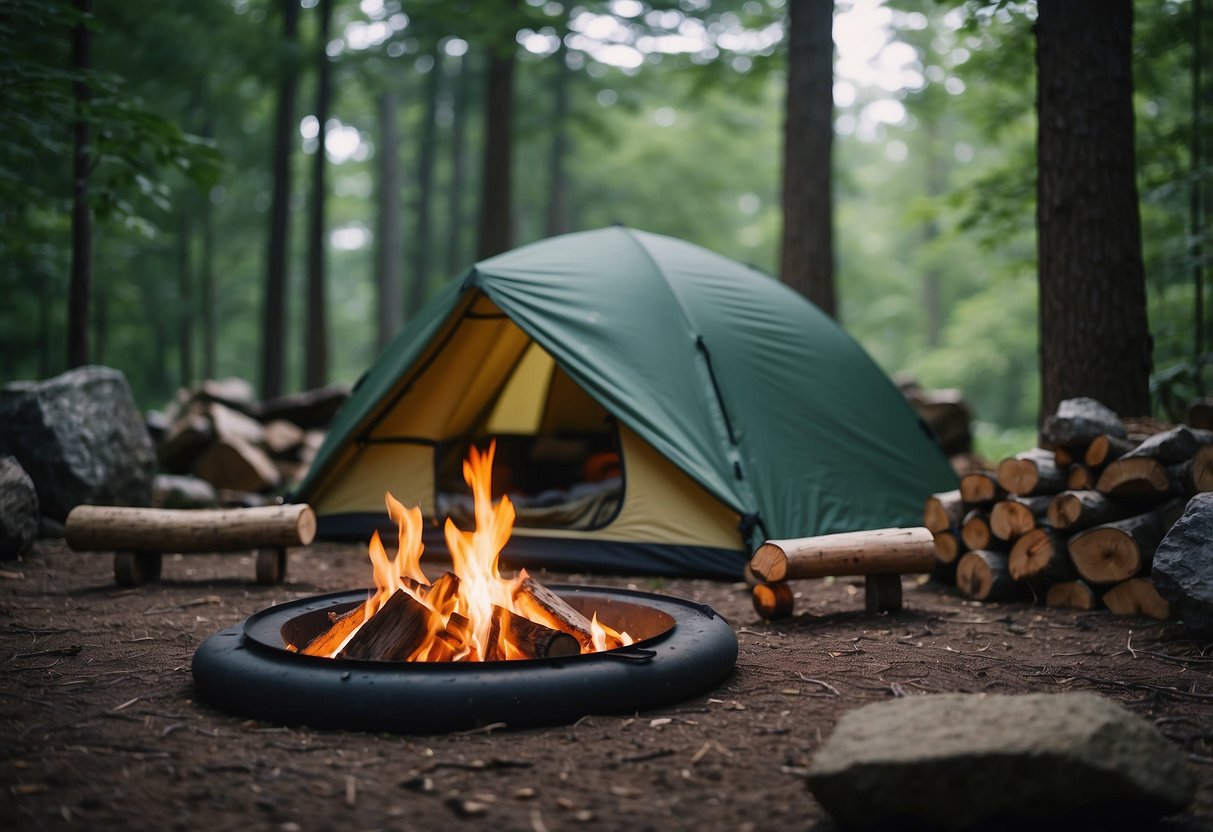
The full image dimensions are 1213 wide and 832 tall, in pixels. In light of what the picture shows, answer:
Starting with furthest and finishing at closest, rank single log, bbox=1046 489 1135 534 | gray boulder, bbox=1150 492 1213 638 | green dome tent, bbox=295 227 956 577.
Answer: green dome tent, bbox=295 227 956 577
single log, bbox=1046 489 1135 534
gray boulder, bbox=1150 492 1213 638

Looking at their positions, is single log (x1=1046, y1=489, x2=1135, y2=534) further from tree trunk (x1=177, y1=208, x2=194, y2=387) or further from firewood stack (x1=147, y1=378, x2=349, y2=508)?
tree trunk (x1=177, y1=208, x2=194, y2=387)

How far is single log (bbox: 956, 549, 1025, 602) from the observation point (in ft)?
16.2

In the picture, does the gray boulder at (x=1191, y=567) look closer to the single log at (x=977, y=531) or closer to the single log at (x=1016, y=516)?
the single log at (x=1016, y=516)

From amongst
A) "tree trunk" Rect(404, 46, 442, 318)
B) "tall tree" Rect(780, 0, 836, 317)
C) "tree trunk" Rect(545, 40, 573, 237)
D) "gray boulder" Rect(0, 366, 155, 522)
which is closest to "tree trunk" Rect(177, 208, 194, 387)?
"tree trunk" Rect(404, 46, 442, 318)

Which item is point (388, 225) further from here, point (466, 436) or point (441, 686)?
point (441, 686)

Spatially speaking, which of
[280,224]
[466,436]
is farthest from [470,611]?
[280,224]

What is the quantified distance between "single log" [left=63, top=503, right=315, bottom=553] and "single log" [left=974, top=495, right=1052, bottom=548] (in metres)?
3.74

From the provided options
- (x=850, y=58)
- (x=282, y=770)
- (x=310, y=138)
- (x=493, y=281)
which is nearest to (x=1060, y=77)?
(x=493, y=281)

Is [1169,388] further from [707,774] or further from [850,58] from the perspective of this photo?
[850,58]

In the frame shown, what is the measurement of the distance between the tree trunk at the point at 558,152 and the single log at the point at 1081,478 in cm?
1341

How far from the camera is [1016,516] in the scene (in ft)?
16.0

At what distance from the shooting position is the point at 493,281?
5965 mm

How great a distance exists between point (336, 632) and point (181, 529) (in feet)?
6.53

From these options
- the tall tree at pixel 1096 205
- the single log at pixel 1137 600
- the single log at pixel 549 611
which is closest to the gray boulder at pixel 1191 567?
the single log at pixel 1137 600
